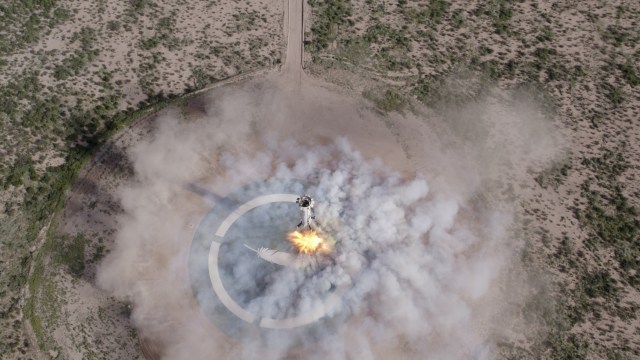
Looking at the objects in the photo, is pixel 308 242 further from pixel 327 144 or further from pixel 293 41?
pixel 293 41

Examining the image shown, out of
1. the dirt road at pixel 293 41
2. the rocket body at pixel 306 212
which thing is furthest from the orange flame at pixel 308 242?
the dirt road at pixel 293 41

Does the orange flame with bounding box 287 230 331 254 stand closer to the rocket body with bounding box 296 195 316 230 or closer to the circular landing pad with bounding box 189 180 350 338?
the rocket body with bounding box 296 195 316 230

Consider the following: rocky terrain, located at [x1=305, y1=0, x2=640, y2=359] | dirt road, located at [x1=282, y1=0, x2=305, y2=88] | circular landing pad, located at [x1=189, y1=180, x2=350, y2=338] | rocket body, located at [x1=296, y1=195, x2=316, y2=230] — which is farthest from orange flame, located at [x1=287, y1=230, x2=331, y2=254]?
dirt road, located at [x1=282, y1=0, x2=305, y2=88]

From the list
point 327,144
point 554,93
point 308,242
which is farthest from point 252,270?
→ point 554,93

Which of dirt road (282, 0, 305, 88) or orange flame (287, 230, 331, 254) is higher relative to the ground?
dirt road (282, 0, 305, 88)

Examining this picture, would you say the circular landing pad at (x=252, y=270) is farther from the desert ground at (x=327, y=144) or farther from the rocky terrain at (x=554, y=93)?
the rocky terrain at (x=554, y=93)

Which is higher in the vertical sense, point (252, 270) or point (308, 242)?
point (308, 242)
